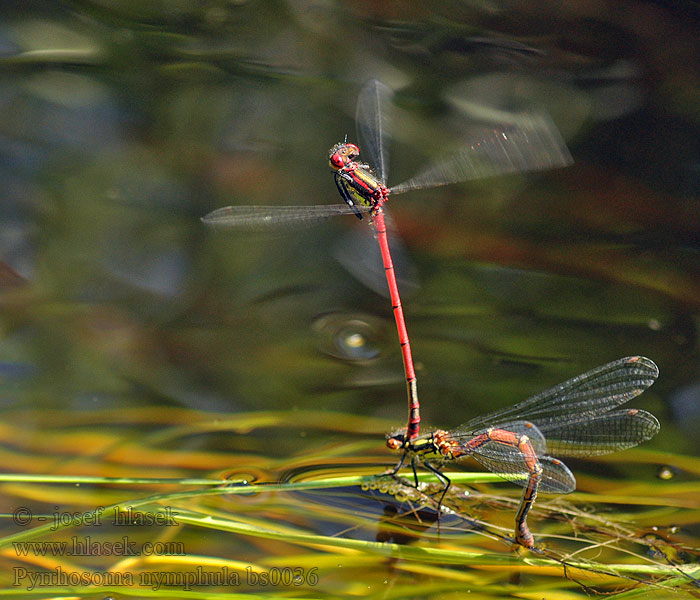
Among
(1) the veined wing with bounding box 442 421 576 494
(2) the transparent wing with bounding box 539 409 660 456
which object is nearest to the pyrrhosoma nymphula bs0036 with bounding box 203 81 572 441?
(1) the veined wing with bounding box 442 421 576 494

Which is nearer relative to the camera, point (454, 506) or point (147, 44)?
point (454, 506)

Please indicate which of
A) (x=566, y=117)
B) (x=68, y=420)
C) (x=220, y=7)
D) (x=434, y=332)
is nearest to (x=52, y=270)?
(x=68, y=420)

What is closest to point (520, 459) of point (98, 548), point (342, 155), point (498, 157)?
point (498, 157)

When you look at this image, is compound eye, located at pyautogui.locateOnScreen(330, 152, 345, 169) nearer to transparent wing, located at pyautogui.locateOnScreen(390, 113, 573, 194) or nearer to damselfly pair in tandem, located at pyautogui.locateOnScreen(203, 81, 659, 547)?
damselfly pair in tandem, located at pyautogui.locateOnScreen(203, 81, 659, 547)

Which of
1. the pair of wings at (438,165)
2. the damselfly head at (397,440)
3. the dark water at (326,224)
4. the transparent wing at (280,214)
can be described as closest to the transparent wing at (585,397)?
the damselfly head at (397,440)

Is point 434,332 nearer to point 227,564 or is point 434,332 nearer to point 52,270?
point 227,564

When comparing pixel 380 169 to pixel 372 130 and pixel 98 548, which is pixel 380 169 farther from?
pixel 98 548
